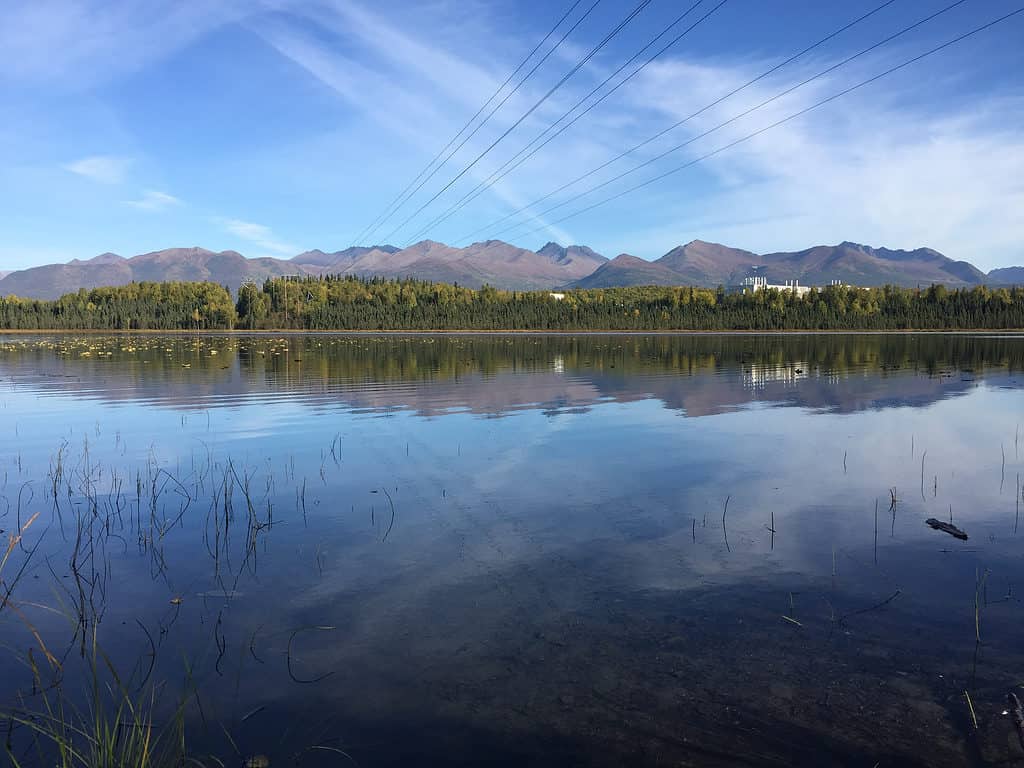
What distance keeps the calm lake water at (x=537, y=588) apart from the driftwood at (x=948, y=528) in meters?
0.28

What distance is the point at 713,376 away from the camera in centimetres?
4088

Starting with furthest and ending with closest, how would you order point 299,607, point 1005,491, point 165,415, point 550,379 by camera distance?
1. point 550,379
2. point 165,415
3. point 1005,491
4. point 299,607

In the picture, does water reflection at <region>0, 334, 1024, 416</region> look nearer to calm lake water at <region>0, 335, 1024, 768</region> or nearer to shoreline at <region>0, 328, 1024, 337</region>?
calm lake water at <region>0, 335, 1024, 768</region>

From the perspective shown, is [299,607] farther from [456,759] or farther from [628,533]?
[628,533]

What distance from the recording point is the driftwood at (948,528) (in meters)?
11.3

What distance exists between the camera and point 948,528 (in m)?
11.6

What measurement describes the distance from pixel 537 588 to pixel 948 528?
7520 mm

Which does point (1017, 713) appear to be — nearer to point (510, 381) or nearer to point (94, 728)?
point (94, 728)

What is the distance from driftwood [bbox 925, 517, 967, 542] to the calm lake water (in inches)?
11.1

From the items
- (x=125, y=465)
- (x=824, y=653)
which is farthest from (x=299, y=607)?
(x=125, y=465)

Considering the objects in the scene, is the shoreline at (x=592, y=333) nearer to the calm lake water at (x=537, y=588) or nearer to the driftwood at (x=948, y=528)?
the calm lake water at (x=537, y=588)

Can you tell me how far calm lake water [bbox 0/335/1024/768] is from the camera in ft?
20.0

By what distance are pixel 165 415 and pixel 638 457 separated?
17484 millimetres

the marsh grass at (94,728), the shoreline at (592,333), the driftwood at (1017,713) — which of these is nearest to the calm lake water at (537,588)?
the driftwood at (1017,713)
